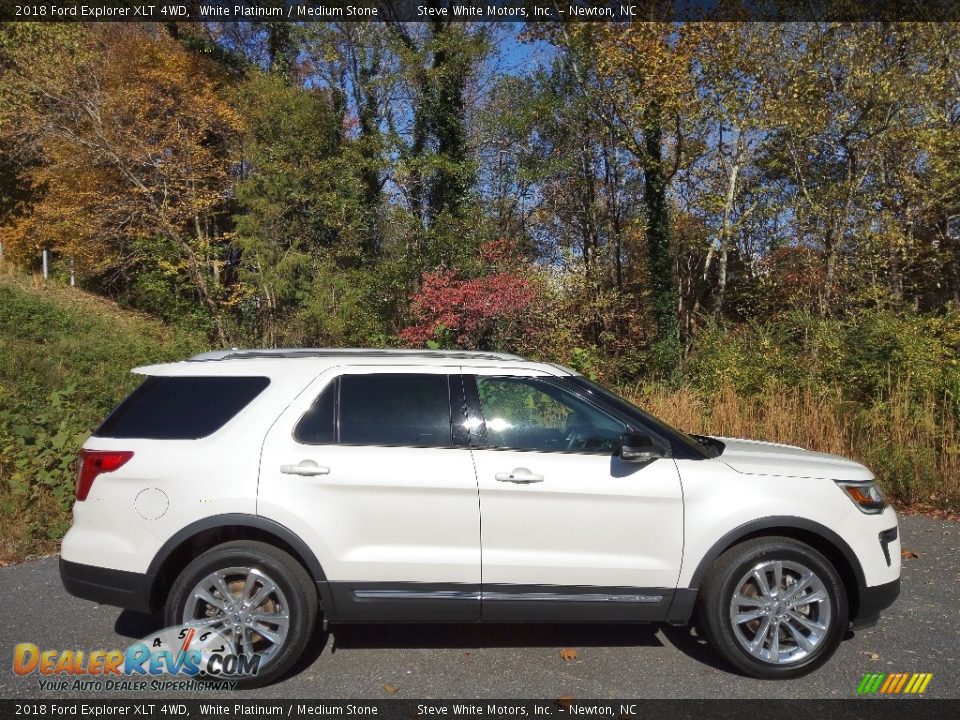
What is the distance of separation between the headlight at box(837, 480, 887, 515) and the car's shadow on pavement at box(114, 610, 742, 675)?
3.83ft

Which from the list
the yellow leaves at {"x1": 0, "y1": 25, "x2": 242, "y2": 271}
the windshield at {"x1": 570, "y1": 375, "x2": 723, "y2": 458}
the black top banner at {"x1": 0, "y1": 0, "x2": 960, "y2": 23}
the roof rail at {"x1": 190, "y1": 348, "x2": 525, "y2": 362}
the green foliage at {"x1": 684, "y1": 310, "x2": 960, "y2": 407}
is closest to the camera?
the windshield at {"x1": 570, "y1": 375, "x2": 723, "y2": 458}

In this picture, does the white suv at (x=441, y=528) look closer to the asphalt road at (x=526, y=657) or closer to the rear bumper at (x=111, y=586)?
the rear bumper at (x=111, y=586)

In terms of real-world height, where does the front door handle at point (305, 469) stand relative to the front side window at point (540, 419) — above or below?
below

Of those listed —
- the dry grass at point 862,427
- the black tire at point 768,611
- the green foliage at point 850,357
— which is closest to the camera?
the black tire at point 768,611

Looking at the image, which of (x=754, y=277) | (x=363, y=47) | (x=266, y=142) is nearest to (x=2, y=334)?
(x=266, y=142)

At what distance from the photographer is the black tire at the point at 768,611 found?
12.8 ft

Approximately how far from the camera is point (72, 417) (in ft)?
26.3

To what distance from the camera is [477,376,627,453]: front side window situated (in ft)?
13.3

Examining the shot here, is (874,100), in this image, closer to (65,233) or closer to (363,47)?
(363,47)

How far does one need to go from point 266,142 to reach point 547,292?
9665 mm

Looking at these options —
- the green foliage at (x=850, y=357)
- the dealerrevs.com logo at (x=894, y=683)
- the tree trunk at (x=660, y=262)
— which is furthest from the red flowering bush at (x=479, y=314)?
the dealerrevs.com logo at (x=894, y=683)

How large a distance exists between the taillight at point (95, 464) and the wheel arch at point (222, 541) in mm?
510

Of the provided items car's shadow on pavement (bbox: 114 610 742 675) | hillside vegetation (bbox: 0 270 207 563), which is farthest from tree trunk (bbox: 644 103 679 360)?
car's shadow on pavement (bbox: 114 610 742 675)

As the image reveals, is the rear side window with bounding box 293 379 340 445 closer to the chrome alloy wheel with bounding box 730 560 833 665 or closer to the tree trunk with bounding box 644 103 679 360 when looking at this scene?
the chrome alloy wheel with bounding box 730 560 833 665
